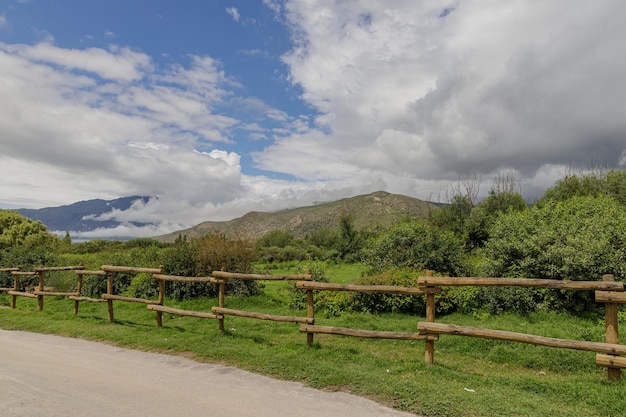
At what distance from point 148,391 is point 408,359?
4.81 meters

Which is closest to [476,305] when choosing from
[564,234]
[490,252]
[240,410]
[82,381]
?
[490,252]

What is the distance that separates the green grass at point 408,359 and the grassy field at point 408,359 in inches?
0.7

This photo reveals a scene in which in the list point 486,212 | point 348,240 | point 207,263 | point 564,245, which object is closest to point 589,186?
point 486,212

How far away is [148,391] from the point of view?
5.80 m

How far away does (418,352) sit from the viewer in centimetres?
827

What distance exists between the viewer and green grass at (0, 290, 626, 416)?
17.7ft

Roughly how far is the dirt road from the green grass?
→ 1.71ft

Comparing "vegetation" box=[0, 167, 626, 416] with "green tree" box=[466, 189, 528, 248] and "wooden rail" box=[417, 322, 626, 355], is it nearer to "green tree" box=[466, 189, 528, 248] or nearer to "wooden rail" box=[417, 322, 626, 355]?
"wooden rail" box=[417, 322, 626, 355]

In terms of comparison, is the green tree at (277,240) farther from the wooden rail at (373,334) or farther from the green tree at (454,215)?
the wooden rail at (373,334)

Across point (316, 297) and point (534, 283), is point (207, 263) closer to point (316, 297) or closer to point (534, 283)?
point (316, 297)

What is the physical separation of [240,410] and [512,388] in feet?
13.9

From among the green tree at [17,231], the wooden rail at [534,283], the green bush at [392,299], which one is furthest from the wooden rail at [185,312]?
the green tree at [17,231]

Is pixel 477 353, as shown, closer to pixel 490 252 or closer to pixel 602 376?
pixel 602 376

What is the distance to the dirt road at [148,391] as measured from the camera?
16.6 ft
